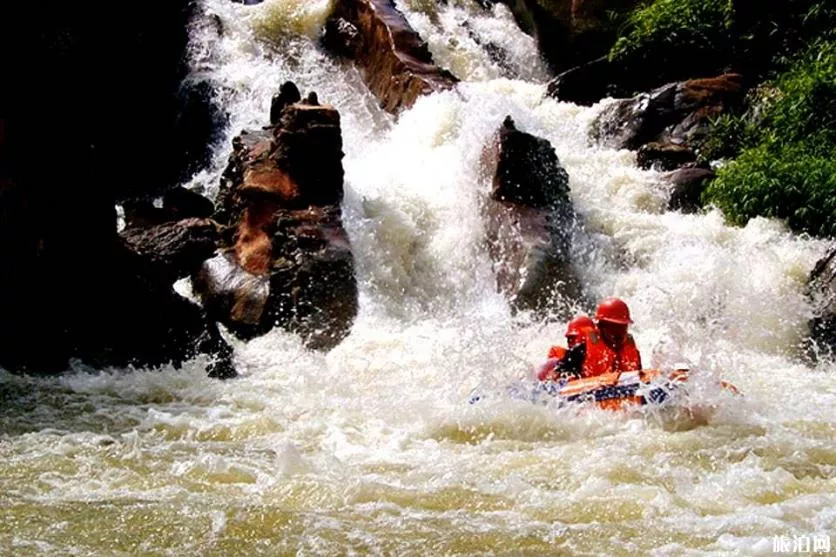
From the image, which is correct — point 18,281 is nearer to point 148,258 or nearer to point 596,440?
point 148,258

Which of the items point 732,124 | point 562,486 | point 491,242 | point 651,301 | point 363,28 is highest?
point 363,28

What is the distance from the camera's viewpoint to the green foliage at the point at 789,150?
35.8 ft

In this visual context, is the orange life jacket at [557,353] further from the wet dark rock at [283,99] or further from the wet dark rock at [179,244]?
the wet dark rock at [283,99]

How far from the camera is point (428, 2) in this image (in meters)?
18.3

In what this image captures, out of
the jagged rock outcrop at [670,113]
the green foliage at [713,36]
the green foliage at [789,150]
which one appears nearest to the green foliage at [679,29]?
the green foliage at [713,36]

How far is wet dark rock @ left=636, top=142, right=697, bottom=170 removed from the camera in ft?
41.5

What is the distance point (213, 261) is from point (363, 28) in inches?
269

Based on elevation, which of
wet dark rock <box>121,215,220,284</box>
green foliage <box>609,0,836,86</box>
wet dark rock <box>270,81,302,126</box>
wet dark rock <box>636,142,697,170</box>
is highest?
green foliage <box>609,0,836,86</box>

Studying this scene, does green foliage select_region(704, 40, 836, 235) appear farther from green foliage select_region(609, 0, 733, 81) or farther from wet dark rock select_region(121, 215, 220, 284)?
wet dark rock select_region(121, 215, 220, 284)

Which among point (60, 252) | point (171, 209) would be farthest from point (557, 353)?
point (171, 209)

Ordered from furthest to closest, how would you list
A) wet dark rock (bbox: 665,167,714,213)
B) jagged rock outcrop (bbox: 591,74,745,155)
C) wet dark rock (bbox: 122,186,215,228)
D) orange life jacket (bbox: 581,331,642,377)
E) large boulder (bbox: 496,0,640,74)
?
large boulder (bbox: 496,0,640,74), jagged rock outcrop (bbox: 591,74,745,155), wet dark rock (bbox: 665,167,714,213), wet dark rock (bbox: 122,186,215,228), orange life jacket (bbox: 581,331,642,377)

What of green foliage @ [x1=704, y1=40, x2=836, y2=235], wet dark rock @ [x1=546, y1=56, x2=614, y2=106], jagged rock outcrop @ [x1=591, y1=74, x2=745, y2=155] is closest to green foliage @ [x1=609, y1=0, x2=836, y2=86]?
wet dark rock @ [x1=546, y1=56, x2=614, y2=106]

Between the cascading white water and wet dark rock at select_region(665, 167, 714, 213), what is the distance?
188 millimetres

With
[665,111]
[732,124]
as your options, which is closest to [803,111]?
[732,124]
